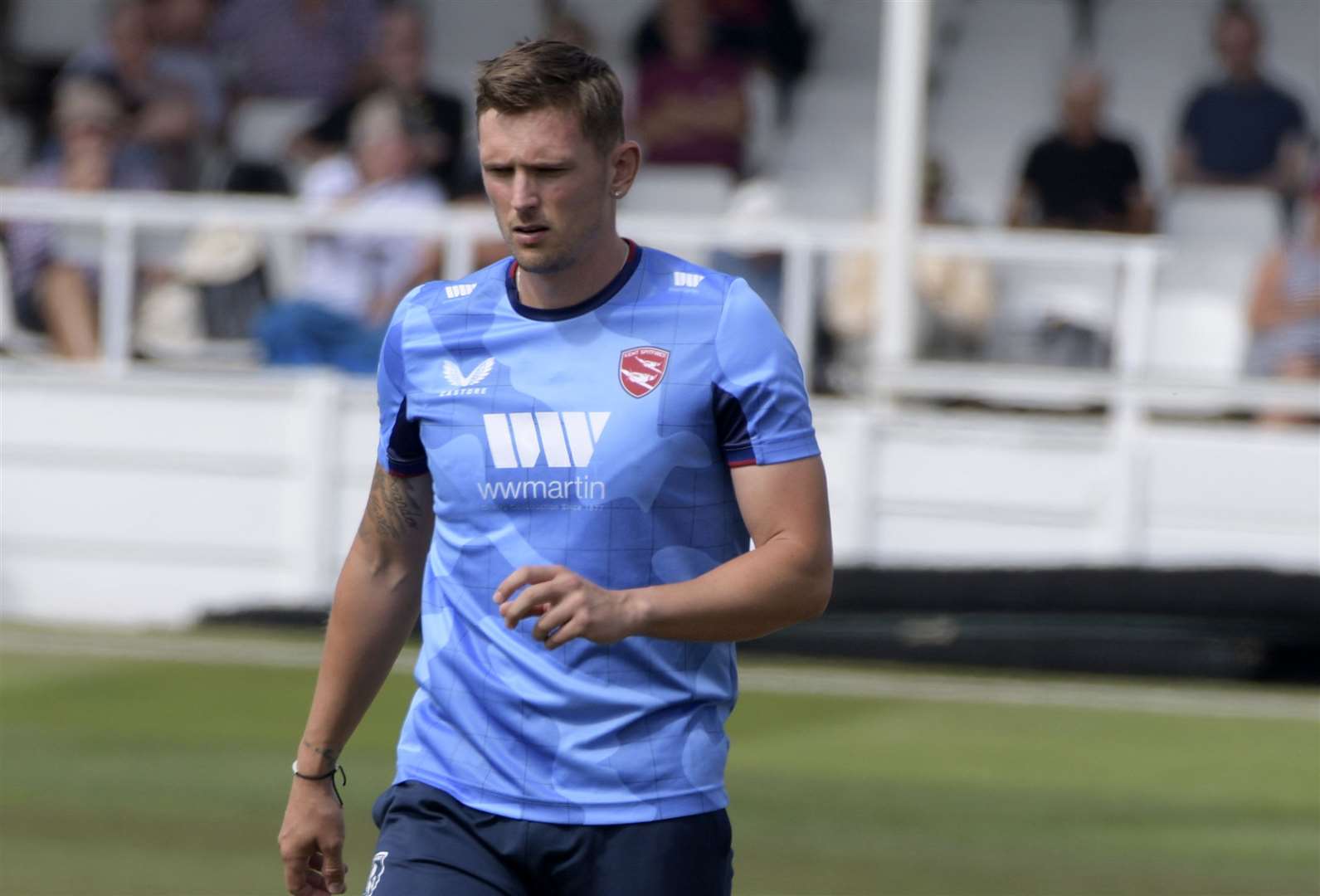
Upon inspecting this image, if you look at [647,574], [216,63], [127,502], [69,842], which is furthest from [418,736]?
[216,63]

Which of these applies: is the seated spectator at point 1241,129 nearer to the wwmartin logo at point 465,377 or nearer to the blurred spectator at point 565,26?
the blurred spectator at point 565,26

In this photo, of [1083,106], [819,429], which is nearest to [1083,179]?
[1083,106]

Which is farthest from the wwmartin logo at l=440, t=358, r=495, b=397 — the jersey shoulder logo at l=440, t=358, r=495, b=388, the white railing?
the white railing

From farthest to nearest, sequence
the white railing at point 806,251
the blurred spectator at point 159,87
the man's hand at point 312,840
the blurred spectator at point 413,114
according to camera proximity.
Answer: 1. the blurred spectator at point 159,87
2. the blurred spectator at point 413,114
3. the white railing at point 806,251
4. the man's hand at point 312,840

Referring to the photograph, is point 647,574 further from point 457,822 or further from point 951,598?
point 951,598

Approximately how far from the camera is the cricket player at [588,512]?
329 cm

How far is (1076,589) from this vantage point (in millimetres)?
10805

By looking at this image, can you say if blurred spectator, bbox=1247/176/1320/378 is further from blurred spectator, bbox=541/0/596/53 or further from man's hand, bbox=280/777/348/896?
man's hand, bbox=280/777/348/896

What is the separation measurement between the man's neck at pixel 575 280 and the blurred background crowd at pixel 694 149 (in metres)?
8.28

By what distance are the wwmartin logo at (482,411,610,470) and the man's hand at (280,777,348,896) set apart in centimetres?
65

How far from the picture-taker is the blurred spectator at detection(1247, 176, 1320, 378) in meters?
11.7

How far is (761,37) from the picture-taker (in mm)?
14766

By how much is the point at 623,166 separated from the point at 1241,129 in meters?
10.9

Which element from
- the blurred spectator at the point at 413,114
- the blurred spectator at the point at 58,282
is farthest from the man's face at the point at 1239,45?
the blurred spectator at the point at 58,282
